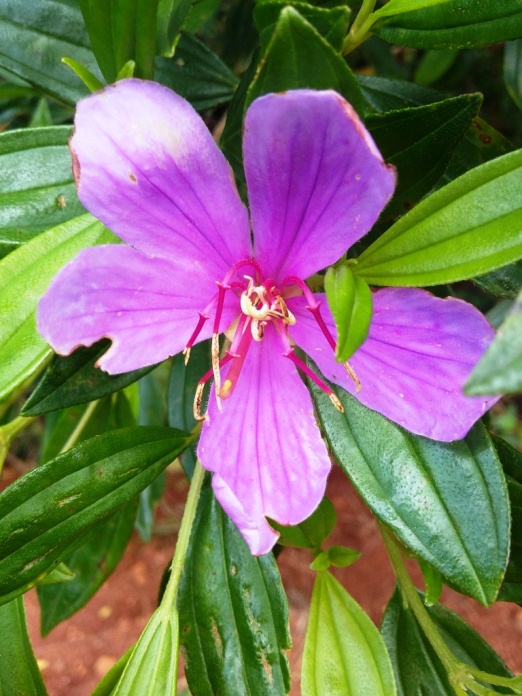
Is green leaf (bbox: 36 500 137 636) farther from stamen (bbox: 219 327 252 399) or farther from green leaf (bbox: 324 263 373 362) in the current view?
green leaf (bbox: 324 263 373 362)

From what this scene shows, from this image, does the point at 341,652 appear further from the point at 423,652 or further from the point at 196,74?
the point at 196,74

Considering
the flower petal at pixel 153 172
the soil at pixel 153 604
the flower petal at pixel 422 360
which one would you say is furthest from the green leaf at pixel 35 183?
the soil at pixel 153 604

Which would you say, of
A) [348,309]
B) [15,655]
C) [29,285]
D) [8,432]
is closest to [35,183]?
[29,285]

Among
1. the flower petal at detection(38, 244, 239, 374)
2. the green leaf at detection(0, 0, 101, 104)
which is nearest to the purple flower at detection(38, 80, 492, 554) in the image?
the flower petal at detection(38, 244, 239, 374)

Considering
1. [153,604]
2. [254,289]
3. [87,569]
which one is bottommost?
[153,604]

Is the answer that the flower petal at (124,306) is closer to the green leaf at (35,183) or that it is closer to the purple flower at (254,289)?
the purple flower at (254,289)
